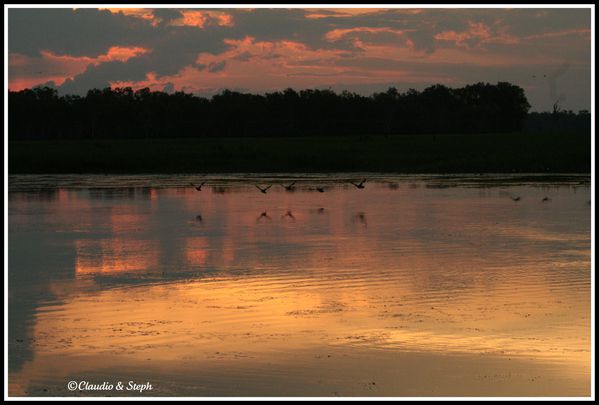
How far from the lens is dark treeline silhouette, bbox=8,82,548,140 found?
135m

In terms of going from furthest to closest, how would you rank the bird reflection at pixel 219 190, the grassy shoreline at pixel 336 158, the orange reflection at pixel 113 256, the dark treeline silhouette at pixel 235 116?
the dark treeline silhouette at pixel 235 116
the grassy shoreline at pixel 336 158
the bird reflection at pixel 219 190
the orange reflection at pixel 113 256

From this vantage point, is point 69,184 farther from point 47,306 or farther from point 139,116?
point 139,116

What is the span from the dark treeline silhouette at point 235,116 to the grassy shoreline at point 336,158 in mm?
53423

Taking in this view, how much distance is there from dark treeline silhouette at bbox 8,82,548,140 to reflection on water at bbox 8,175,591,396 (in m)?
102

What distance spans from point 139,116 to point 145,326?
403 ft

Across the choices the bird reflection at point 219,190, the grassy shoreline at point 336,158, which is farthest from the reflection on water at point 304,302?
the grassy shoreline at point 336,158

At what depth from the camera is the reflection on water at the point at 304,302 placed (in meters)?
13.3

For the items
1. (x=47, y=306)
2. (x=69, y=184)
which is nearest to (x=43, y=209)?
(x=69, y=184)

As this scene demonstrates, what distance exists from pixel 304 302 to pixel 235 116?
122164mm

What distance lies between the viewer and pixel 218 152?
3051 inches

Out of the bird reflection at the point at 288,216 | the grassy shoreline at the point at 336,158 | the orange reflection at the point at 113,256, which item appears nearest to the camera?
the orange reflection at the point at 113,256

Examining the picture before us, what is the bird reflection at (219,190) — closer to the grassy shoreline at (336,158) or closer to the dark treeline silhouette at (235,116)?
the grassy shoreline at (336,158)

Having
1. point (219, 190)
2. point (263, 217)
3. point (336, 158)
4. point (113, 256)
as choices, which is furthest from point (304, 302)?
point (336, 158)

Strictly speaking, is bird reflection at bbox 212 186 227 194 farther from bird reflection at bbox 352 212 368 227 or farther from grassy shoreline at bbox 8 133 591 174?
grassy shoreline at bbox 8 133 591 174
